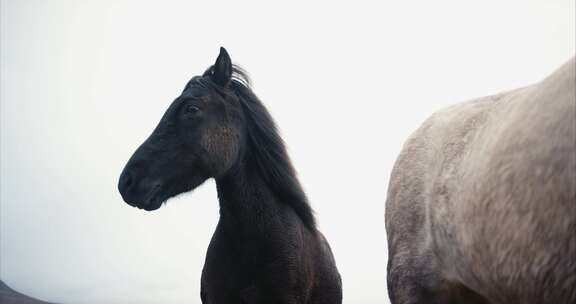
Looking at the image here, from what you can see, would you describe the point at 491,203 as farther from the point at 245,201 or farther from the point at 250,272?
the point at 245,201

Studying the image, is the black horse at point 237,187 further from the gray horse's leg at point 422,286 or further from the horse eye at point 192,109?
the gray horse's leg at point 422,286

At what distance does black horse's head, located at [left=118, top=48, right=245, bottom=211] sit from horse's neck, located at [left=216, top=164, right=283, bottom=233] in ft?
0.61

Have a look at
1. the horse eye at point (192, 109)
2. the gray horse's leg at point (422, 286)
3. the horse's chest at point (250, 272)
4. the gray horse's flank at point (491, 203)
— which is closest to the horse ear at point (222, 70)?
the horse eye at point (192, 109)

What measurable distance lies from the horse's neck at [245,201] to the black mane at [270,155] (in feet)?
0.35

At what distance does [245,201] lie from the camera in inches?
164

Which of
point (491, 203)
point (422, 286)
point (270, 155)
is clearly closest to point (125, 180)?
point (270, 155)

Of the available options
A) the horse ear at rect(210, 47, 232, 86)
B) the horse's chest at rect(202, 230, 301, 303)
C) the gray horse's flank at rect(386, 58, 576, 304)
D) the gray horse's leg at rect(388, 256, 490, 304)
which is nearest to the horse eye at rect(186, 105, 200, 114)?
the horse ear at rect(210, 47, 232, 86)

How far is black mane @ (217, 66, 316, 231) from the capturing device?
438 centimetres

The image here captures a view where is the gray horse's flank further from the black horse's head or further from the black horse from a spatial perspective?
the black horse's head

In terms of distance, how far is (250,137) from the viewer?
173 inches

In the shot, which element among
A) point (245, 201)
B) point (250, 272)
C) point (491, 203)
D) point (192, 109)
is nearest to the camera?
point (491, 203)

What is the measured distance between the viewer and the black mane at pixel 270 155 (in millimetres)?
4379

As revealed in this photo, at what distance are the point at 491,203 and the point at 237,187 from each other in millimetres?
2817

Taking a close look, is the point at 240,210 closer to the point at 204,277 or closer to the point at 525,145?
the point at 204,277
